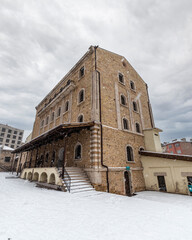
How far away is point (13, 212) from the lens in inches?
159

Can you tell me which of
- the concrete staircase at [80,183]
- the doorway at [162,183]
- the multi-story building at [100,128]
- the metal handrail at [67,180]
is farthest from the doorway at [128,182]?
the metal handrail at [67,180]

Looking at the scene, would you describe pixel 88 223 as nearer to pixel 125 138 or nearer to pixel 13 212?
pixel 13 212

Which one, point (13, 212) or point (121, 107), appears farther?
point (121, 107)

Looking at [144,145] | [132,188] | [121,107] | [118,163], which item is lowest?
[132,188]

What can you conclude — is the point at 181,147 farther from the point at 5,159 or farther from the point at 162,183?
the point at 5,159

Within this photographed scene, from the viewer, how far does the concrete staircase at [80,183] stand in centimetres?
749

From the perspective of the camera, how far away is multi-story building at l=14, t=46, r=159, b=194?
9391 millimetres

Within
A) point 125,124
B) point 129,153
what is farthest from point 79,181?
point 125,124

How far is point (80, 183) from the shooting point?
824cm

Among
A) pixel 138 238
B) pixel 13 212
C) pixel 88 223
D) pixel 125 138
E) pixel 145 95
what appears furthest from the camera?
pixel 145 95

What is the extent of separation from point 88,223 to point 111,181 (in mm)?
6311

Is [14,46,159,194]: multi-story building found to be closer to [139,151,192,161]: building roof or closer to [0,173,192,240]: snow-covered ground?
[139,151,192,161]: building roof

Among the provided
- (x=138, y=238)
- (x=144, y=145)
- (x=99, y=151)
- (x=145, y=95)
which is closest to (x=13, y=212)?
(x=138, y=238)

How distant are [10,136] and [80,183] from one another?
71244 millimetres
